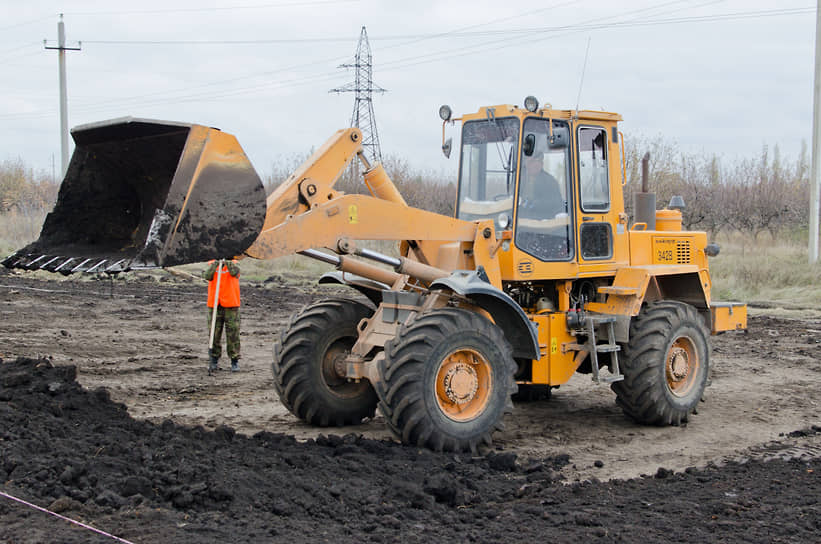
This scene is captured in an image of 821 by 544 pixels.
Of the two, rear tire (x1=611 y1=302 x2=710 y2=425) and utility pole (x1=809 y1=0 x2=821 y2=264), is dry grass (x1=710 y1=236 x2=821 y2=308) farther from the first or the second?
rear tire (x1=611 y1=302 x2=710 y2=425)

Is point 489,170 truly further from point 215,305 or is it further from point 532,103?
point 215,305

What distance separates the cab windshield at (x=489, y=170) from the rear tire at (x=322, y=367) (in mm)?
1471

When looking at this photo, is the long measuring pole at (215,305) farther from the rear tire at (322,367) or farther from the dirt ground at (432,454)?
the rear tire at (322,367)

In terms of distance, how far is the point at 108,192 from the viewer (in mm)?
6781

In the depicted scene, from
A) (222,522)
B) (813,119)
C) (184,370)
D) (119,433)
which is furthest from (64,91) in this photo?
(222,522)

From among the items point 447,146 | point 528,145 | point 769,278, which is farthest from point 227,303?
point 769,278

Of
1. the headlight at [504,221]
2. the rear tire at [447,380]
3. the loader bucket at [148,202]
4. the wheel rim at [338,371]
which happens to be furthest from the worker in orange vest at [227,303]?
the rear tire at [447,380]

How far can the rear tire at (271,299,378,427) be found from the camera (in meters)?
7.92

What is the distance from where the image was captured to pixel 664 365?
27.6 ft

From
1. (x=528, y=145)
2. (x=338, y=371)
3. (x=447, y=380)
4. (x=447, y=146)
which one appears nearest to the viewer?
(x=447, y=380)

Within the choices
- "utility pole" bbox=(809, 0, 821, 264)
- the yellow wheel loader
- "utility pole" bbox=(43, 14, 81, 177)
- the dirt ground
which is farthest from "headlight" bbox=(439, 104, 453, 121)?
"utility pole" bbox=(43, 14, 81, 177)

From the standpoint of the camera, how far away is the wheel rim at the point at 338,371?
26.3ft

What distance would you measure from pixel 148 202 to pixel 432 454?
2.95 m

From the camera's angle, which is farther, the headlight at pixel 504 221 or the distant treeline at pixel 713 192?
the distant treeline at pixel 713 192
